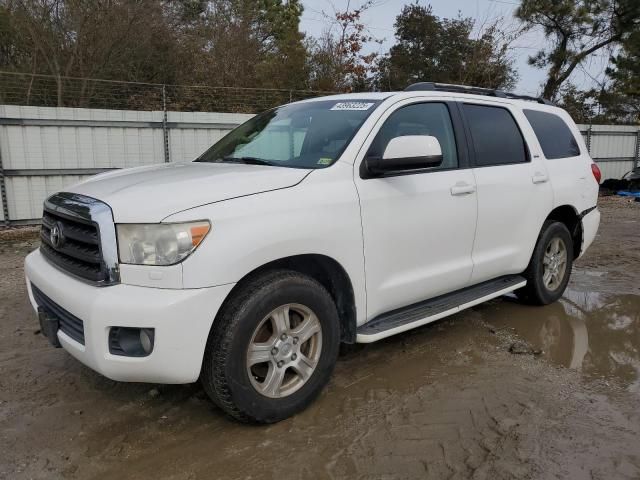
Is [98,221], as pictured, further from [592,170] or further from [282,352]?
[592,170]

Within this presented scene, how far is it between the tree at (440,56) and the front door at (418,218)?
1755cm

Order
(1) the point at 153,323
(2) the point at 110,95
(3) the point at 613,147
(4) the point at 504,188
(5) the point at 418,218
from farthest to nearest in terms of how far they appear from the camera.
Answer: (3) the point at 613,147
(2) the point at 110,95
(4) the point at 504,188
(5) the point at 418,218
(1) the point at 153,323

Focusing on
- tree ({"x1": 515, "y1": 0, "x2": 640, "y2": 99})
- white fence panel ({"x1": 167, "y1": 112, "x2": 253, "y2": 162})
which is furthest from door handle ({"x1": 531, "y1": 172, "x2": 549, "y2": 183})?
tree ({"x1": 515, "y1": 0, "x2": 640, "y2": 99})

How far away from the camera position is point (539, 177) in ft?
14.8

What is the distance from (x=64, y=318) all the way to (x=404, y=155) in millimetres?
2091

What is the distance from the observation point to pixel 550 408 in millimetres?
3154

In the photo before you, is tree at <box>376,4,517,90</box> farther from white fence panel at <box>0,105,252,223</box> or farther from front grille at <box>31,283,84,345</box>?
front grille at <box>31,283,84,345</box>

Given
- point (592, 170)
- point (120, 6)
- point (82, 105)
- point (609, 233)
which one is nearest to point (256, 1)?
point (120, 6)

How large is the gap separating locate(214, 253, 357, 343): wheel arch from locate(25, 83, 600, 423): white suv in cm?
1

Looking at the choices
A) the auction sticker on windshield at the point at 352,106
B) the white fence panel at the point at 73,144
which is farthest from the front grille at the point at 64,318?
the white fence panel at the point at 73,144

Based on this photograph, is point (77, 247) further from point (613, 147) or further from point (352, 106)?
point (613, 147)

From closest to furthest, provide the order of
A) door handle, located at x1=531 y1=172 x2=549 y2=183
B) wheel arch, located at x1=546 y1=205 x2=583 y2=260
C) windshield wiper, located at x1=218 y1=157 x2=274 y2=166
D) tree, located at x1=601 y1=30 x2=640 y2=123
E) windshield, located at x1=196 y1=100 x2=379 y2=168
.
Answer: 1. windshield, located at x1=196 y1=100 x2=379 y2=168
2. windshield wiper, located at x1=218 y1=157 x2=274 y2=166
3. door handle, located at x1=531 y1=172 x2=549 y2=183
4. wheel arch, located at x1=546 y1=205 x2=583 y2=260
5. tree, located at x1=601 y1=30 x2=640 y2=123

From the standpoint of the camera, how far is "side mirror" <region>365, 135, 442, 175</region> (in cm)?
315

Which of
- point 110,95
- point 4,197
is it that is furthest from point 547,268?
point 110,95
